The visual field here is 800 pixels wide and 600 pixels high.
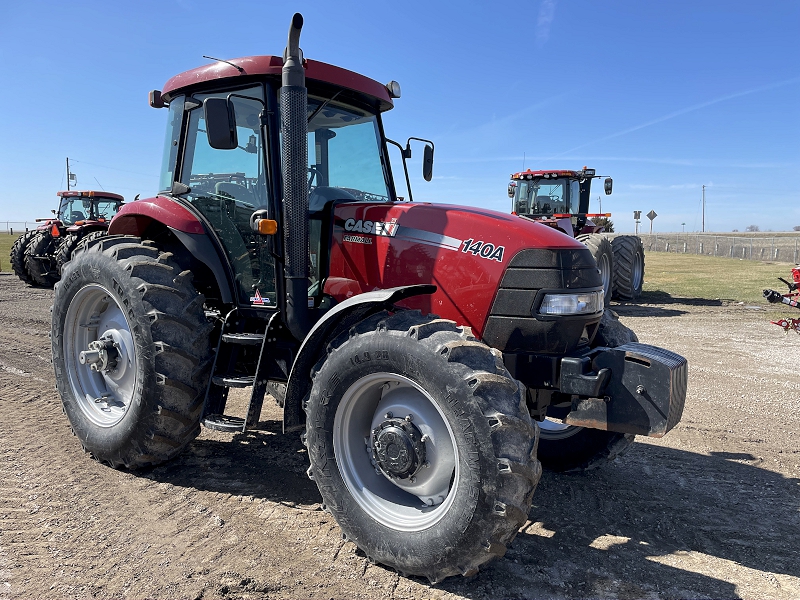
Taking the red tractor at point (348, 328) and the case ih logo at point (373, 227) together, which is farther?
the case ih logo at point (373, 227)

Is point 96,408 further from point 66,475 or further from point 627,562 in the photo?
point 627,562

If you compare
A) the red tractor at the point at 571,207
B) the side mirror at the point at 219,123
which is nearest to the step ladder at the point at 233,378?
the side mirror at the point at 219,123

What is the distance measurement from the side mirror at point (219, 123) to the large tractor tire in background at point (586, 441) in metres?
2.57

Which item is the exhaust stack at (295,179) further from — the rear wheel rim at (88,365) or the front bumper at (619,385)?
the rear wheel rim at (88,365)

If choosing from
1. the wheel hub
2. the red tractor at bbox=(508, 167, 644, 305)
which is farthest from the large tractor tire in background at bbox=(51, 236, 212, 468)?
the red tractor at bbox=(508, 167, 644, 305)

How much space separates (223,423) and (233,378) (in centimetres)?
30

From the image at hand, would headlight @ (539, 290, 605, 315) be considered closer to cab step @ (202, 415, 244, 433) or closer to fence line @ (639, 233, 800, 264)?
cab step @ (202, 415, 244, 433)

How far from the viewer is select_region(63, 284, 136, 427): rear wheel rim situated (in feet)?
14.4

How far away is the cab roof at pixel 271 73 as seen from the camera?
3.80m

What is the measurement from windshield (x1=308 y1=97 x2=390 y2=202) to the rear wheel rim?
1797 millimetres

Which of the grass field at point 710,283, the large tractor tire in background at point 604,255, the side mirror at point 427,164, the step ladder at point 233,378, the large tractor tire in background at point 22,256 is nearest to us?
the step ladder at point 233,378

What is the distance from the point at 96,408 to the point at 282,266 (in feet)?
6.33

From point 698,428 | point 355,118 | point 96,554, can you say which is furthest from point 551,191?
point 96,554

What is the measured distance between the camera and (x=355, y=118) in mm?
4359
